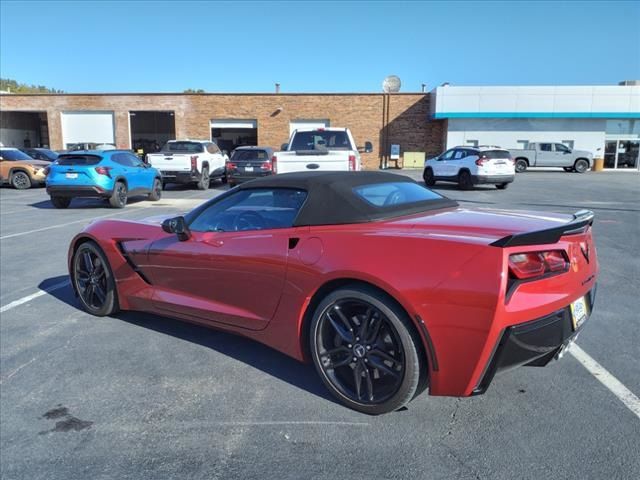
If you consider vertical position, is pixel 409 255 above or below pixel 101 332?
above

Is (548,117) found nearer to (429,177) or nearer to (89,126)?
(429,177)

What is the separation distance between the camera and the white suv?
18578 millimetres

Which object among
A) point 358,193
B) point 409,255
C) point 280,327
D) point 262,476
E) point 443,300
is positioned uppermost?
point 358,193

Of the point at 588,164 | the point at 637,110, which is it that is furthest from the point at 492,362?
the point at 637,110

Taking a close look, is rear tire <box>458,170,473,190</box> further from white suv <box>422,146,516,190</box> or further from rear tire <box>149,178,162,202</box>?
rear tire <box>149,178,162,202</box>

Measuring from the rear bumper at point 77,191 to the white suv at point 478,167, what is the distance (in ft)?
42.3

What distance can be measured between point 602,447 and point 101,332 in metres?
3.87

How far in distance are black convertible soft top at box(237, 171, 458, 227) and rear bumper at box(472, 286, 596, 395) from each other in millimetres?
1103

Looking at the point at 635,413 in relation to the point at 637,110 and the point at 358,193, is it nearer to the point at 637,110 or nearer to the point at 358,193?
the point at 358,193

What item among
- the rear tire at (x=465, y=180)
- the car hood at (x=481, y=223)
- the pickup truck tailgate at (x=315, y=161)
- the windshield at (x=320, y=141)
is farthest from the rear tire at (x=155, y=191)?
the car hood at (x=481, y=223)

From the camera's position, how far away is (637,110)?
33.6 m

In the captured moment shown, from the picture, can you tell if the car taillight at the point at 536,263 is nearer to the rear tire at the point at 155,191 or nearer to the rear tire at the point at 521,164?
the rear tire at the point at 155,191

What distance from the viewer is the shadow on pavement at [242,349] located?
346 centimetres

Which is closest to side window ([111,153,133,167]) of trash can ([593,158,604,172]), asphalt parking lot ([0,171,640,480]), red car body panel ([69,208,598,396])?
asphalt parking lot ([0,171,640,480])
